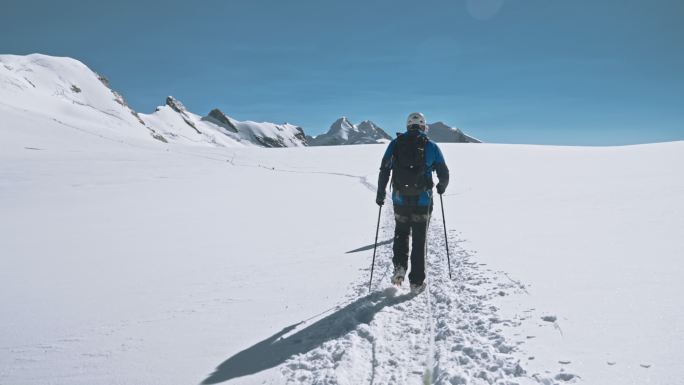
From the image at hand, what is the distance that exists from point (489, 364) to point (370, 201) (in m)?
14.7

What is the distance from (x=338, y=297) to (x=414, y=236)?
1444 mm

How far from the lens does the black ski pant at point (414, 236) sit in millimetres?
6164

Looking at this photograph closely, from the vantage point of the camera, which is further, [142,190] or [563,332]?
[142,190]

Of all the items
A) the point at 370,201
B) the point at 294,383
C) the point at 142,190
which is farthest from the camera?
the point at 142,190

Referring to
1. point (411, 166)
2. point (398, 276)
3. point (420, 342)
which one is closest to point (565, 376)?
point (420, 342)

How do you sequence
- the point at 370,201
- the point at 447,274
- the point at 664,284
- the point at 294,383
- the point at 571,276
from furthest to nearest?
the point at 370,201 < the point at 447,274 < the point at 571,276 < the point at 664,284 < the point at 294,383

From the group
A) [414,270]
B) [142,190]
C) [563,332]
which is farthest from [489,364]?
[142,190]

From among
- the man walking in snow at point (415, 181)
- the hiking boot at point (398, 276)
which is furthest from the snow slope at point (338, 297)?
the man walking in snow at point (415, 181)

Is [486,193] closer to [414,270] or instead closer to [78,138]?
[414,270]

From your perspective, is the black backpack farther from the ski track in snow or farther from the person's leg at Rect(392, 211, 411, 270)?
the ski track in snow

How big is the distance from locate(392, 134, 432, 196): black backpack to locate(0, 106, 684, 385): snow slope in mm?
1515

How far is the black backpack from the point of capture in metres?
6.12

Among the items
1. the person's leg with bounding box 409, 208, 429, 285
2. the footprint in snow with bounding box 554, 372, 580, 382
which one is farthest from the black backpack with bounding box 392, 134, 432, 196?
the footprint in snow with bounding box 554, 372, 580, 382

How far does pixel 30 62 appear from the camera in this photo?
16275cm
